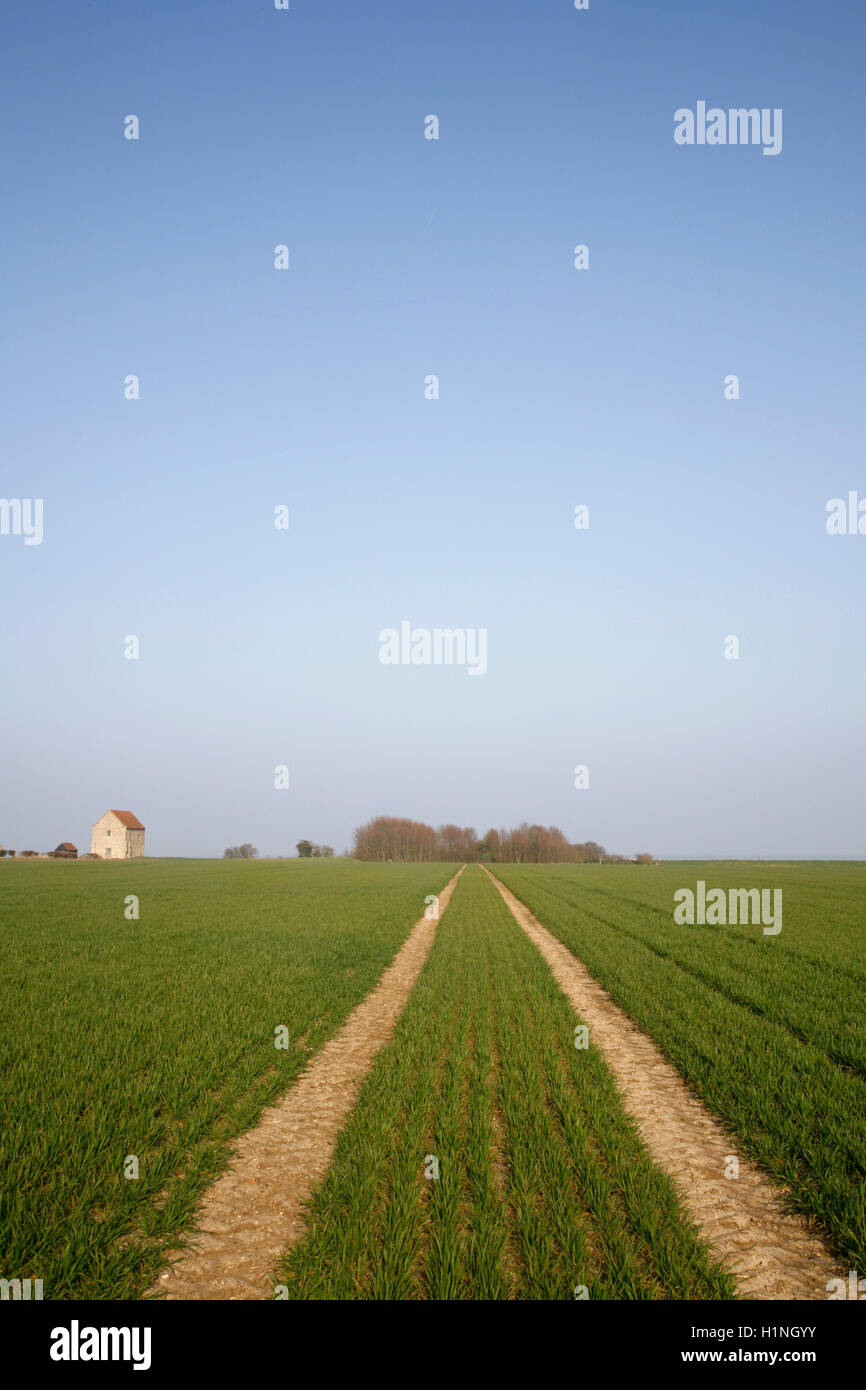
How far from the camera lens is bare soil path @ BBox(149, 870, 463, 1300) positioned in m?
4.79

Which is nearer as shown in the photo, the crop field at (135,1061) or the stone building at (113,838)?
the crop field at (135,1061)

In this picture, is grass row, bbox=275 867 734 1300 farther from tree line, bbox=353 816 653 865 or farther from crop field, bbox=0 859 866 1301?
tree line, bbox=353 816 653 865

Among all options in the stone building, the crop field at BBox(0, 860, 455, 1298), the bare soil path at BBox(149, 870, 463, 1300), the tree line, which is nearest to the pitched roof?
the stone building

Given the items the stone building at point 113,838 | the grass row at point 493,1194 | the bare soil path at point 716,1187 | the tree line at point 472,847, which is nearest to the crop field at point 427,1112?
the grass row at point 493,1194

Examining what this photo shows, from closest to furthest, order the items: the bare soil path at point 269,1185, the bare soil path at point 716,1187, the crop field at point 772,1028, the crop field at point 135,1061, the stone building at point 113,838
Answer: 1. the bare soil path at point 269,1185
2. the bare soil path at point 716,1187
3. the crop field at point 135,1061
4. the crop field at point 772,1028
5. the stone building at point 113,838

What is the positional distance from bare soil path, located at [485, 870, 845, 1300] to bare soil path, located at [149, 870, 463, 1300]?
3.40 meters

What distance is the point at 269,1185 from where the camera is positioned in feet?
20.4

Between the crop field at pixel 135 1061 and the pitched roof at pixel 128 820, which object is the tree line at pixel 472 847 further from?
the crop field at pixel 135 1061

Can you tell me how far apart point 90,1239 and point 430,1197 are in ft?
8.81

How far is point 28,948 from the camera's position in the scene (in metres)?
18.5

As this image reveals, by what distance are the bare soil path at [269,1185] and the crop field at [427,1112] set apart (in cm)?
11

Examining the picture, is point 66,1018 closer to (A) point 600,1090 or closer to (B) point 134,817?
(A) point 600,1090

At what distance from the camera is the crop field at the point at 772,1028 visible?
6457mm

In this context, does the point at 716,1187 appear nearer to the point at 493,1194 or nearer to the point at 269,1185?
the point at 493,1194
